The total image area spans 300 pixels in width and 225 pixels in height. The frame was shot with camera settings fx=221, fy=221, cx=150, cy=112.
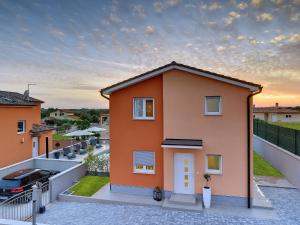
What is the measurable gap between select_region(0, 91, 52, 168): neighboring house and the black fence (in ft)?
77.8

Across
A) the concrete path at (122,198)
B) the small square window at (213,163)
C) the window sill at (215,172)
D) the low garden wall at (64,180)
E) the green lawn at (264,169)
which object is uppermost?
the small square window at (213,163)

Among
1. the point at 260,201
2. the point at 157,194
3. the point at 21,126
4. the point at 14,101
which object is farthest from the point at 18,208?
the point at 260,201

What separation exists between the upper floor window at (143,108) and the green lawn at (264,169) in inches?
442

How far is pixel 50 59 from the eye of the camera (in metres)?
22.1

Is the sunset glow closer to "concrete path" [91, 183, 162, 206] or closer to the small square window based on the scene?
the small square window

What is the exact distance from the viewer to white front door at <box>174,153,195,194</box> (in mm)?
13062

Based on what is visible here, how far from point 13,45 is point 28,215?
14.5 metres

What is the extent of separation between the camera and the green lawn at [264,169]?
18375 millimetres

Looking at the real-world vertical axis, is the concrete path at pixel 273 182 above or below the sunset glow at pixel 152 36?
below

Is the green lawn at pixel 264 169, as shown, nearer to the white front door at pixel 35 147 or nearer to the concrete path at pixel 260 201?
the concrete path at pixel 260 201

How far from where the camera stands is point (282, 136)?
19703 millimetres

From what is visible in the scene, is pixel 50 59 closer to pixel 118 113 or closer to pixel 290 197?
pixel 118 113

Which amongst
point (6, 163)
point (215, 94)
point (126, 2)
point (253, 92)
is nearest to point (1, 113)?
point (6, 163)

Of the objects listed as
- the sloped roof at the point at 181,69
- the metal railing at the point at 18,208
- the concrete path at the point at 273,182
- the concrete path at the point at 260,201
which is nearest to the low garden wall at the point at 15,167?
the metal railing at the point at 18,208
